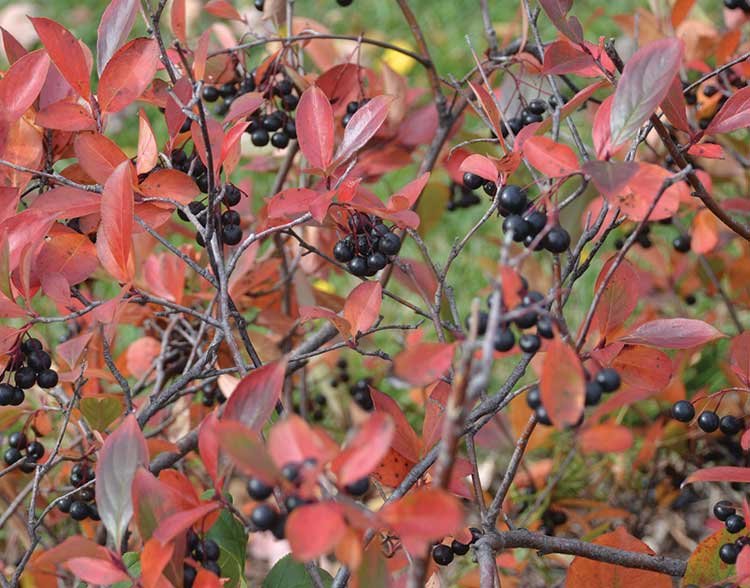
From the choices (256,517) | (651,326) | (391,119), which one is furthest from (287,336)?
(256,517)

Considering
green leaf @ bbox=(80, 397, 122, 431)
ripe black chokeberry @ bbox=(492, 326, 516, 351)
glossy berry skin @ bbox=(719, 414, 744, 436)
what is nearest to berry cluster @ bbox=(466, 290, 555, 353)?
ripe black chokeberry @ bbox=(492, 326, 516, 351)

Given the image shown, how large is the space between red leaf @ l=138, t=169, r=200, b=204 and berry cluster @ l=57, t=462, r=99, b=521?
393 mm

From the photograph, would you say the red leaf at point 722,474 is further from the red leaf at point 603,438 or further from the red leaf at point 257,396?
the red leaf at point 257,396

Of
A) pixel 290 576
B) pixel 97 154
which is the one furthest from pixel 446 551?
pixel 97 154

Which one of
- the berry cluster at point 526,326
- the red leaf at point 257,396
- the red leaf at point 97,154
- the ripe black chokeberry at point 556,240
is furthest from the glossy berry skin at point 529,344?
the red leaf at point 97,154

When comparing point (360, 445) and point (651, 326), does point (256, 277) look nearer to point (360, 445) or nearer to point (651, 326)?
point (651, 326)

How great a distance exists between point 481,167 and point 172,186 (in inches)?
14.3

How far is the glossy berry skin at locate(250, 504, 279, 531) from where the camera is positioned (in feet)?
2.40

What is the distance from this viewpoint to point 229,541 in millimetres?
1127

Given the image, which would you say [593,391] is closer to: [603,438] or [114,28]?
[603,438]

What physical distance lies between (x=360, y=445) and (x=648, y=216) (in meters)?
0.33

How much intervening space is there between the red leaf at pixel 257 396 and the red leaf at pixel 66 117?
0.47m

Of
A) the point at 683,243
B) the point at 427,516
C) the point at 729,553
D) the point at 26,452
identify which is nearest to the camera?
the point at 427,516

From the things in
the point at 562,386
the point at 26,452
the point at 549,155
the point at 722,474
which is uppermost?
the point at 549,155
